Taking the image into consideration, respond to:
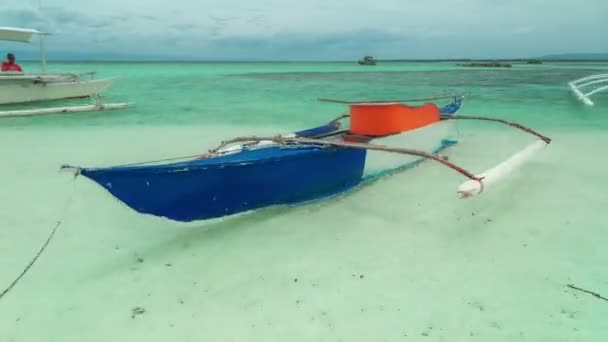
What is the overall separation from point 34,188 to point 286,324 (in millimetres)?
3854

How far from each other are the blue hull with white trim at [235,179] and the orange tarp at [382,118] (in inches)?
29.2

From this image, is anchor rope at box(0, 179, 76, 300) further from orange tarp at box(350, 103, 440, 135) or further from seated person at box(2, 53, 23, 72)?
seated person at box(2, 53, 23, 72)

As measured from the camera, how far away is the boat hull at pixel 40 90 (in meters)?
12.4

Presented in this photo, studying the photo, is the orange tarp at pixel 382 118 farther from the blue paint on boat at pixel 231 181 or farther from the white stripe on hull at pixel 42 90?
the white stripe on hull at pixel 42 90

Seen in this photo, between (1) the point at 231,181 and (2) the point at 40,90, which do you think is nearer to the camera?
(1) the point at 231,181

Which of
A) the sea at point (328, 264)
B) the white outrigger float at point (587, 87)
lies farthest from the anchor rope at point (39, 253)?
the white outrigger float at point (587, 87)

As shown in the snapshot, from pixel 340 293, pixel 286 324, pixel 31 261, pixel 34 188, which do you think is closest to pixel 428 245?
pixel 340 293

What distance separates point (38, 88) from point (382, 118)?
11760 mm

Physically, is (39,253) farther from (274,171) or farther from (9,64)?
(9,64)

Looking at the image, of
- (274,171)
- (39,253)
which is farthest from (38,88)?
(274,171)

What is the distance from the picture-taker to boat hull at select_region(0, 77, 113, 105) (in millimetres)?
12434

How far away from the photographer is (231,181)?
3551 mm

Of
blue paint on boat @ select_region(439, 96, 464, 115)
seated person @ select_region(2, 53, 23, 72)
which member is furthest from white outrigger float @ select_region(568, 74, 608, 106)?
seated person @ select_region(2, 53, 23, 72)

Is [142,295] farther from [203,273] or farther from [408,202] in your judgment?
[408,202]
